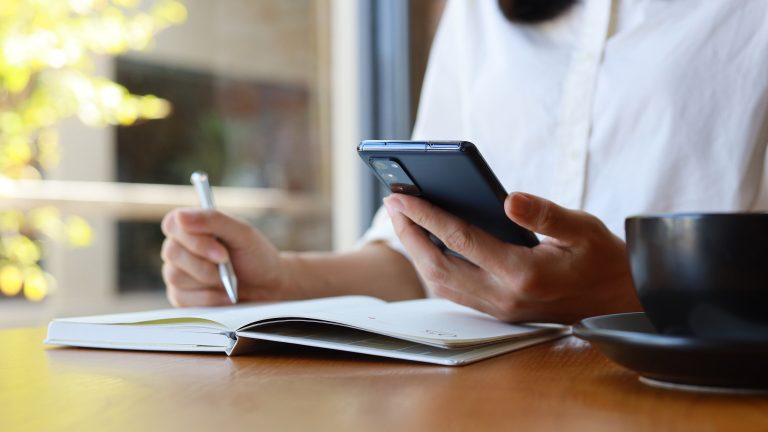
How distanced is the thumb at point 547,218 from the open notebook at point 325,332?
88 mm

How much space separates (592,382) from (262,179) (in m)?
2.54

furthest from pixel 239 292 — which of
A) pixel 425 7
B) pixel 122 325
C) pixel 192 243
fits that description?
pixel 425 7

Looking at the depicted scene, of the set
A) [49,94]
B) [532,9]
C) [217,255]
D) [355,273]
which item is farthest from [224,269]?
[49,94]

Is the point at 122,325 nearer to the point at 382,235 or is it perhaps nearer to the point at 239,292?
the point at 239,292

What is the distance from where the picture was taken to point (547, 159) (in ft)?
3.88

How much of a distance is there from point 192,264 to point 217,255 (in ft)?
0.10

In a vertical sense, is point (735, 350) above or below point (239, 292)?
above

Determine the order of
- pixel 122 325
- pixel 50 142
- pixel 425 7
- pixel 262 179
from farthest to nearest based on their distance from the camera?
pixel 262 179, pixel 50 142, pixel 425 7, pixel 122 325

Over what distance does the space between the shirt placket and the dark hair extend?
5 centimetres

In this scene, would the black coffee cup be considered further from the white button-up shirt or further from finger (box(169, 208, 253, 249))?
the white button-up shirt

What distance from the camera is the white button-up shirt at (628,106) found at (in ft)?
3.42

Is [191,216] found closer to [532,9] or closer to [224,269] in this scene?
[224,269]

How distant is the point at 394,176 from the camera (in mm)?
664

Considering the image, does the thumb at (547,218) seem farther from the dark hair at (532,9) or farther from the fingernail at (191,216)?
the dark hair at (532,9)
